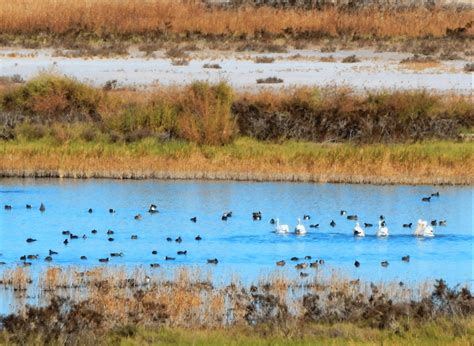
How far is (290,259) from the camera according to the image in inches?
802

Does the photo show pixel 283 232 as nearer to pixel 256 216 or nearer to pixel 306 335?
pixel 256 216

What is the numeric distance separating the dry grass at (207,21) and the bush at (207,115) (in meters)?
23.4

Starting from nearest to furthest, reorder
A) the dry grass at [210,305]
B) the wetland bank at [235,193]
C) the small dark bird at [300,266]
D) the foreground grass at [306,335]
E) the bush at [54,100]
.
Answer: the foreground grass at [306,335]
the dry grass at [210,305]
the wetland bank at [235,193]
the small dark bird at [300,266]
the bush at [54,100]

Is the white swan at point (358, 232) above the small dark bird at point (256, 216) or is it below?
above

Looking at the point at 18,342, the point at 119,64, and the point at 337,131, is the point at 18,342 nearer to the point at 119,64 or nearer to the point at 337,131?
the point at 337,131

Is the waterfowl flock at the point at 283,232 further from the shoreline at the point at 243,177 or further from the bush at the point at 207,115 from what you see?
the bush at the point at 207,115

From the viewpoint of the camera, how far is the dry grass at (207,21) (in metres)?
56.0

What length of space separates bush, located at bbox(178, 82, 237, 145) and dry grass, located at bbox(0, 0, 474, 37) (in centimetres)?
2339

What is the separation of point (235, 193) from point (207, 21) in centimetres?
3109

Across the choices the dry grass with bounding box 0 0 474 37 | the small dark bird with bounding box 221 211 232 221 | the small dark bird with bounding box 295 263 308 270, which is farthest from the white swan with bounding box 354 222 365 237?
the dry grass with bounding box 0 0 474 37

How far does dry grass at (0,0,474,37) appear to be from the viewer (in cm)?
5603

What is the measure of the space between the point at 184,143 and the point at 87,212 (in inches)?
273

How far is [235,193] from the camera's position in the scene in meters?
27.3

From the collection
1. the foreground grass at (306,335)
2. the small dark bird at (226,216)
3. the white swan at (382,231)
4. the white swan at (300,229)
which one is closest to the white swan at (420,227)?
the white swan at (382,231)
